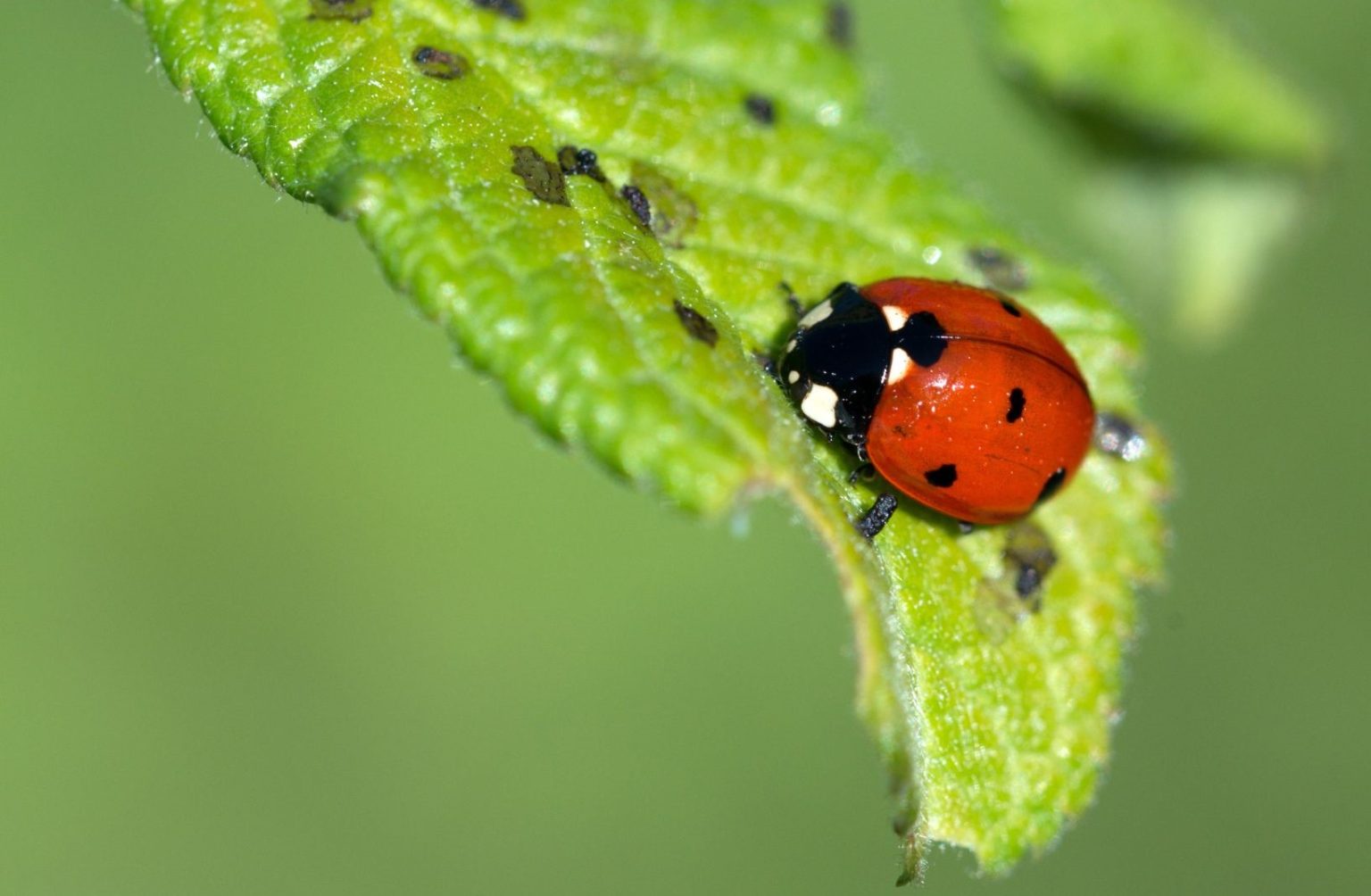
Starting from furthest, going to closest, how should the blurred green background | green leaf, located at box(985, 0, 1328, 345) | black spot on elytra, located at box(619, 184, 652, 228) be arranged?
the blurred green background
green leaf, located at box(985, 0, 1328, 345)
black spot on elytra, located at box(619, 184, 652, 228)

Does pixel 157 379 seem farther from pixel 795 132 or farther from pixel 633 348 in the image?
pixel 633 348

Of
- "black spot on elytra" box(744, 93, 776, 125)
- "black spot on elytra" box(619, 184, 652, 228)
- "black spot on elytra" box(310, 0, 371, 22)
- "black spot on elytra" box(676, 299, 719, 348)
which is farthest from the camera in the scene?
"black spot on elytra" box(744, 93, 776, 125)


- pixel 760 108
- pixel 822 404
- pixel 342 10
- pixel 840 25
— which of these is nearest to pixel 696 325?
pixel 822 404

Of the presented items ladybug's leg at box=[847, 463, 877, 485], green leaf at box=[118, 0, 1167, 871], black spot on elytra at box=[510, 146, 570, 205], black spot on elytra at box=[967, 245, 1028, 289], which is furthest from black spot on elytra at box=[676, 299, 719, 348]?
black spot on elytra at box=[967, 245, 1028, 289]

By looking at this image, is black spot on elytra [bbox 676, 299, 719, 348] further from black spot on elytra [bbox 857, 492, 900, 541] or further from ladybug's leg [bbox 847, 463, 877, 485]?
ladybug's leg [bbox 847, 463, 877, 485]

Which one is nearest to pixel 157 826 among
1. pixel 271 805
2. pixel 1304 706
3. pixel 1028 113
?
pixel 271 805

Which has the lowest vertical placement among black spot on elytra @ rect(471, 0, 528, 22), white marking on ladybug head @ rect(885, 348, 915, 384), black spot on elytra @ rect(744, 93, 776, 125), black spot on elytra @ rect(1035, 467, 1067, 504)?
black spot on elytra @ rect(1035, 467, 1067, 504)

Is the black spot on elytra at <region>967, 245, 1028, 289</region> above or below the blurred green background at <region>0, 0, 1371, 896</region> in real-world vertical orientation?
above
